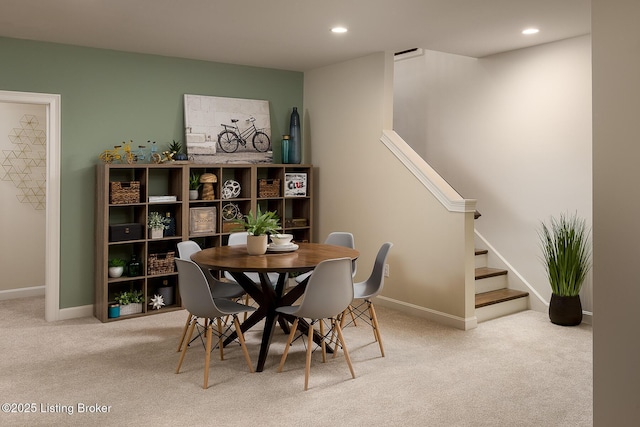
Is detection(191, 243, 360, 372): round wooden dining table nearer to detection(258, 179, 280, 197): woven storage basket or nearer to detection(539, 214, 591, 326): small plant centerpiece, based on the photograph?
detection(258, 179, 280, 197): woven storage basket

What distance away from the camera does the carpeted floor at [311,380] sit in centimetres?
306

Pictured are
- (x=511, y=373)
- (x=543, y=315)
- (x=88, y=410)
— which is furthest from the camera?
(x=543, y=315)

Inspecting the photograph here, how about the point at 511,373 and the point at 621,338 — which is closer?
the point at 621,338

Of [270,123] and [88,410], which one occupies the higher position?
[270,123]

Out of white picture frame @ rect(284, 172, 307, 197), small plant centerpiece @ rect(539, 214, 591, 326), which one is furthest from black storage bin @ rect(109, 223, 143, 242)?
small plant centerpiece @ rect(539, 214, 591, 326)

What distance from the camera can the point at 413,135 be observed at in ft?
21.7

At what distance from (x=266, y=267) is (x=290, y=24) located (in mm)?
2026

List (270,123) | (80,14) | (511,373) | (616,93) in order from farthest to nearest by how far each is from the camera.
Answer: (270,123)
(80,14)
(511,373)
(616,93)

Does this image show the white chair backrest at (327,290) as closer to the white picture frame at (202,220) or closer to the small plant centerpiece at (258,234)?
the small plant centerpiece at (258,234)

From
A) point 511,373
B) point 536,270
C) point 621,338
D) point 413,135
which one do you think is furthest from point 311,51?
point 621,338

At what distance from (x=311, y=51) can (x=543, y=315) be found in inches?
131

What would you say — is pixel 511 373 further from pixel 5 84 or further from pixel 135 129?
pixel 5 84

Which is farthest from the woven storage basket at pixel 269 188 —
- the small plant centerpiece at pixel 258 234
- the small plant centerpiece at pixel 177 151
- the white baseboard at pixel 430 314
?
the small plant centerpiece at pixel 258 234

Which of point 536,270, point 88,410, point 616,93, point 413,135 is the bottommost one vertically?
point 88,410
